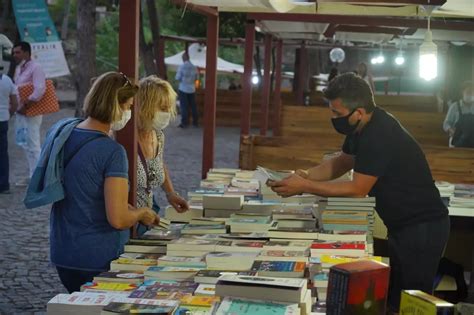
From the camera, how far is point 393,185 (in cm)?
466

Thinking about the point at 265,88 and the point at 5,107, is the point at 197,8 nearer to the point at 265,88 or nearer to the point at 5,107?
the point at 5,107

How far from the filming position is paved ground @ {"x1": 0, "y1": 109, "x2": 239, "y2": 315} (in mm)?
6242

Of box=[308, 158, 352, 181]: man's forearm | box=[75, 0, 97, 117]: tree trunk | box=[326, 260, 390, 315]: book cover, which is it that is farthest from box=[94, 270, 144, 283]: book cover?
box=[75, 0, 97, 117]: tree trunk

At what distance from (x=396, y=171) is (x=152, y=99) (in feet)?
5.07

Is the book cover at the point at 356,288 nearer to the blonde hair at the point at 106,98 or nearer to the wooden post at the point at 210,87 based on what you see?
the blonde hair at the point at 106,98

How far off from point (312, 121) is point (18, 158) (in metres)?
5.17

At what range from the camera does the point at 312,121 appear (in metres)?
13.6

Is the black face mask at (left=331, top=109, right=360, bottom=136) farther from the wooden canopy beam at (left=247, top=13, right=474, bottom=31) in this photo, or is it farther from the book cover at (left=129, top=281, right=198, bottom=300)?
the wooden canopy beam at (left=247, top=13, right=474, bottom=31)

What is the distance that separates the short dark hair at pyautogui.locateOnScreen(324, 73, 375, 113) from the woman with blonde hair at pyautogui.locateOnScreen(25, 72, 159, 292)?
3.77 feet

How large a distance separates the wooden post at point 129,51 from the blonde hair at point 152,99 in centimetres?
22

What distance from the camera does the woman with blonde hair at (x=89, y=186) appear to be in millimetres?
4047

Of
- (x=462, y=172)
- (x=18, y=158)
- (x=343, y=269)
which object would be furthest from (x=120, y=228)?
(x=18, y=158)

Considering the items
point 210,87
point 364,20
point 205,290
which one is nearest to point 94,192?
point 205,290

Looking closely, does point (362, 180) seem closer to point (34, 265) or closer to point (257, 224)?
point (257, 224)
